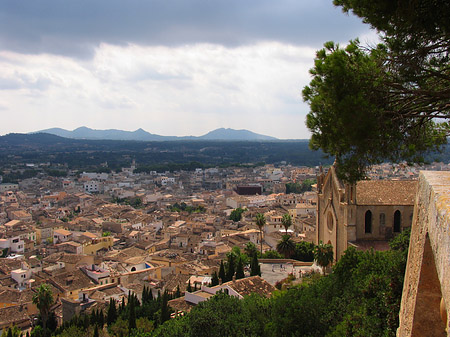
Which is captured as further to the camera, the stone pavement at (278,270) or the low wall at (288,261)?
the low wall at (288,261)

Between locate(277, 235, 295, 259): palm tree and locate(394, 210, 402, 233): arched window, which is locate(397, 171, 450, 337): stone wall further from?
locate(277, 235, 295, 259): palm tree

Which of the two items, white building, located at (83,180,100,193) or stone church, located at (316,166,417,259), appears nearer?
stone church, located at (316,166,417,259)

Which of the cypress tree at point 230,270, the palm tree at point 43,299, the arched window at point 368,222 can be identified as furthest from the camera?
the cypress tree at point 230,270

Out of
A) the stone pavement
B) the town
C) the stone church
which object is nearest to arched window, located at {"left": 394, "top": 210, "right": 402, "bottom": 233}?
the stone church

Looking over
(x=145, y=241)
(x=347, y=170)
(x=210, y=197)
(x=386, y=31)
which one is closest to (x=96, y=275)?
(x=145, y=241)

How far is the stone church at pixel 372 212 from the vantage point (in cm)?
2147

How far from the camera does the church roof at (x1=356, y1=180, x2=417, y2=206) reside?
850 inches

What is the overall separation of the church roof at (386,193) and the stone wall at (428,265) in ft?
55.4

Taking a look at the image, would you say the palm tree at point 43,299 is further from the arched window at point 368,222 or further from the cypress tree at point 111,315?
the arched window at point 368,222

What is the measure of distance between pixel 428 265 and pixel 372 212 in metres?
17.7

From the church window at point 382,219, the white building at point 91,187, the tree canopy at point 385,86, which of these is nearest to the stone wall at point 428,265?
the tree canopy at point 385,86

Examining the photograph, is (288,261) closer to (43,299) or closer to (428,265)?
(43,299)

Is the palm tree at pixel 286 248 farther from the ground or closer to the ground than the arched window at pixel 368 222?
closer to the ground

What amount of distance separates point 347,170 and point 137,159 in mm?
172113
